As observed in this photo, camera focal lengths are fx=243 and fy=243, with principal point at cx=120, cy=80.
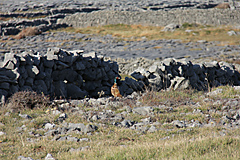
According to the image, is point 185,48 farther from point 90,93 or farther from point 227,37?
point 90,93

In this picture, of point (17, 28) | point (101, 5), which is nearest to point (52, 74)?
point (17, 28)

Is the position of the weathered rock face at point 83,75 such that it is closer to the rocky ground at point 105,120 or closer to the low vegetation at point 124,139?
the low vegetation at point 124,139

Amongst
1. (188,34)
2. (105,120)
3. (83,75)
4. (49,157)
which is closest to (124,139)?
(105,120)

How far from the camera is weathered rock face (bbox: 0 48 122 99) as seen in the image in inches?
363

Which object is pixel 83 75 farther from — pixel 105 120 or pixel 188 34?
pixel 188 34

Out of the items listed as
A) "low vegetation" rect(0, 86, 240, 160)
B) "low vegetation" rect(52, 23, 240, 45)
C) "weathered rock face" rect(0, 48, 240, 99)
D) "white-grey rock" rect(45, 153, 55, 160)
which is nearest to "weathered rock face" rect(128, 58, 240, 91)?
"weathered rock face" rect(0, 48, 240, 99)

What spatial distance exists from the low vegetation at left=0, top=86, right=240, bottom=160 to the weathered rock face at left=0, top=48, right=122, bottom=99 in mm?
1305

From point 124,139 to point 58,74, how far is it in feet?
20.4

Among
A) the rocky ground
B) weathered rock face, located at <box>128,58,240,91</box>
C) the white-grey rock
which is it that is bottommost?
weathered rock face, located at <box>128,58,240,91</box>

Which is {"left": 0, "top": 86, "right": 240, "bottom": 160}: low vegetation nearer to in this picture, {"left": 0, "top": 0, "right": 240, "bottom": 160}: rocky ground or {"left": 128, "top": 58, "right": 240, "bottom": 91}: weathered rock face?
{"left": 0, "top": 0, "right": 240, "bottom": 160}: rocky ground

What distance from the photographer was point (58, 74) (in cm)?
1111

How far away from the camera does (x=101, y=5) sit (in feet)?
237

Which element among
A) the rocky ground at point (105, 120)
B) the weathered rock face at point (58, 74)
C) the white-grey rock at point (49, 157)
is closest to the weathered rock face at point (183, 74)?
the weathered rock face at point (58, 74)

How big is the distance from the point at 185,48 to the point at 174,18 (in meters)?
19.1
